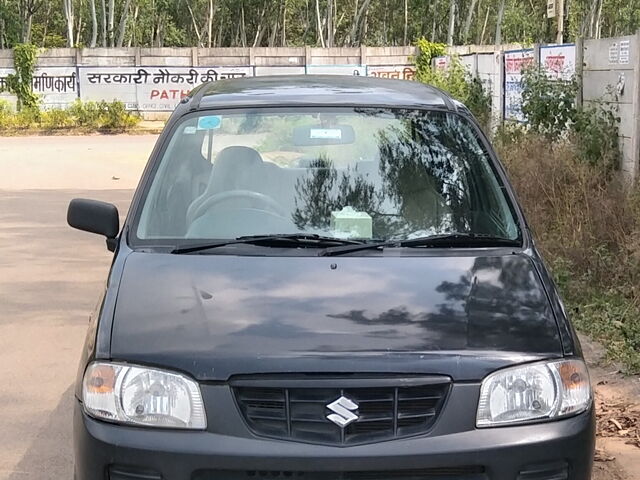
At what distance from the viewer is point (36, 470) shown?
403cm

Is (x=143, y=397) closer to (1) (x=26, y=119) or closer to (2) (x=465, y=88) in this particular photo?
(2) (x=465, y=88)

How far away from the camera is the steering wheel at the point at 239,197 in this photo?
3781 mm

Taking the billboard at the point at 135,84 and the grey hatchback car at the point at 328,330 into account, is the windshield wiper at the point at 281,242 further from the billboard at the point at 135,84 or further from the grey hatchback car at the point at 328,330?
the billboard at the point at 135,84

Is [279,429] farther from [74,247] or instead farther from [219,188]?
[74,247]

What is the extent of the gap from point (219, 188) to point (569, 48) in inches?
273

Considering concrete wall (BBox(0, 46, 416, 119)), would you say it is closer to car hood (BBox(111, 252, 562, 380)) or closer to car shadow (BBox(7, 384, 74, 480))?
car shadow (BBox(7, 384, 74, 480))

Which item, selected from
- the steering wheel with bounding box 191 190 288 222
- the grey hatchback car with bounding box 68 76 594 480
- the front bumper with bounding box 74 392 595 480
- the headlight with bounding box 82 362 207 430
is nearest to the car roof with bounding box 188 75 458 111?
the grey hatchback car with bounding box 68 76 594 480

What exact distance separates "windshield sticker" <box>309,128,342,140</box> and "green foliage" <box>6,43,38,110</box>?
2722 centimetres

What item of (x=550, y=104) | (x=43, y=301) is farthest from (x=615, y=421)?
(x=550, y=104)

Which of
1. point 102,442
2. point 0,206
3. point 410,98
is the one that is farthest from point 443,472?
point 0,206

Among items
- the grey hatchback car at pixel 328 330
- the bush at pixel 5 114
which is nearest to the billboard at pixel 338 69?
the bush at pixel 5 114

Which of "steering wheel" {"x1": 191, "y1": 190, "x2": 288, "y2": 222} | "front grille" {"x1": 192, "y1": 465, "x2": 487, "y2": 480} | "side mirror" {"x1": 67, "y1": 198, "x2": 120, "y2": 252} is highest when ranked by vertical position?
"steering wheel" {"x1": 191, "y1": 190, "x2": 288, "y2": 222}

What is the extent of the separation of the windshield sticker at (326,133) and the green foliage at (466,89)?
34.9 feet

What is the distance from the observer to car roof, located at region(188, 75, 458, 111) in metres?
4.12
